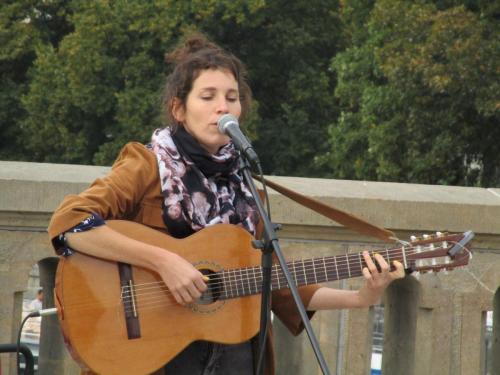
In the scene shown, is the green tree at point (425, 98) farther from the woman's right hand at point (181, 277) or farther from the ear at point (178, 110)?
the woman's right hand at point (181, 277)

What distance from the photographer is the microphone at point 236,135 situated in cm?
327

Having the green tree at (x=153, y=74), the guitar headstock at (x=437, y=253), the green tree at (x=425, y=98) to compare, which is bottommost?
the guitar headstock at (x=437, y=253)

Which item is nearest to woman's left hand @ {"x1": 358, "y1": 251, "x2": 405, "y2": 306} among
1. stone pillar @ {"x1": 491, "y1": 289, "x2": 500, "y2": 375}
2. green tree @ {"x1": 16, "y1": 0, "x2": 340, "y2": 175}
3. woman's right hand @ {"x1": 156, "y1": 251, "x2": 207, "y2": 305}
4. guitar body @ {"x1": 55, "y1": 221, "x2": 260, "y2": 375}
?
guitar body @ {"x1": 55, "y1": 221, "x2": 260, "y2": 375}

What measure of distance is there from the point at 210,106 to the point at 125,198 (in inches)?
16.8

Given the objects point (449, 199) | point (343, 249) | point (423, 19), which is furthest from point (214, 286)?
point (423, 19)

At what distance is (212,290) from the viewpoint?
12.0 ft

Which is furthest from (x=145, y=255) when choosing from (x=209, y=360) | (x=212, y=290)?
(x=209, y=360)

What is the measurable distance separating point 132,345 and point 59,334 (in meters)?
1.07

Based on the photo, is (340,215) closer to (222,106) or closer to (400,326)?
(222,106)

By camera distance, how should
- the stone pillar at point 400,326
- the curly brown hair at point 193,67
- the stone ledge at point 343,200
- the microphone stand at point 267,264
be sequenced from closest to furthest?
→ the microphone stand at point 267,264 < the curly brown hair at point 193,67 < the stone ledge at point 343,200 < the stone pillar at point 400,326

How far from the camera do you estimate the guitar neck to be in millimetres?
3645

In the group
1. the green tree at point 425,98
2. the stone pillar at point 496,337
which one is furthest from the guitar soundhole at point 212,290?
the green tree at point 425,98

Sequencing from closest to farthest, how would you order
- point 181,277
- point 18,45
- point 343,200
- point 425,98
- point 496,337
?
point 181,277
point 343,200
point 496,337
point 425,98
point 18,45

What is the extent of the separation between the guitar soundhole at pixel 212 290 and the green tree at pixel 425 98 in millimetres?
15454
